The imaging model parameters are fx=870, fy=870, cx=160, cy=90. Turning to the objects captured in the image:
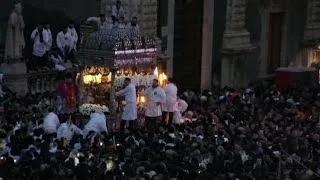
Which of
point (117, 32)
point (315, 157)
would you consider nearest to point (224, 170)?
point (315, 157)

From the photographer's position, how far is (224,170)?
17578 mm

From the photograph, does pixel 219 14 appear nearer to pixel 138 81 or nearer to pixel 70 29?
pixel 70 29

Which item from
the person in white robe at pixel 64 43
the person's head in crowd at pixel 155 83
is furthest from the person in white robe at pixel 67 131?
the person in white robe at pixel 64 43

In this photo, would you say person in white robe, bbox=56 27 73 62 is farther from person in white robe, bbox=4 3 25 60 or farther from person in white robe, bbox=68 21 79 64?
person in white robe, bbox=4 3 25 60

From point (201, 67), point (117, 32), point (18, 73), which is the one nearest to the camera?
point (117, 32)

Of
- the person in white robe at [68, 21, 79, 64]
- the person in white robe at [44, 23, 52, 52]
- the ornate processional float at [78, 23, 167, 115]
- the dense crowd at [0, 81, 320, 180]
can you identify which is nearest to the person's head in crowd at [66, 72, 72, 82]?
the ornate processional float at [78, 23, 167, 115]

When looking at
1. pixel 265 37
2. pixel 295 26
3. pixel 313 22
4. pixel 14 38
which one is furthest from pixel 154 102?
pixel 313 22

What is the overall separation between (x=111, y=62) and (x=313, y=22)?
16513 millimetres

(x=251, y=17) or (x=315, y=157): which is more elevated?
(x=251, y=17)

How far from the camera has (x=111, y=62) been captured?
22.8 m

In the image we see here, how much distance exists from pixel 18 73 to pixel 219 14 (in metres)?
10.1

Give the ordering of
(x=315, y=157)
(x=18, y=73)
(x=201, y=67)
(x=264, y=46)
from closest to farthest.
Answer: (x=315, y=157) < (x=18, y=73) < (x=201, y=67) < (x=264, y=46)

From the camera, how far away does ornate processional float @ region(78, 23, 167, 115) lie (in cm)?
2289

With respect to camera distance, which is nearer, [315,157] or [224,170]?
[224,170]
